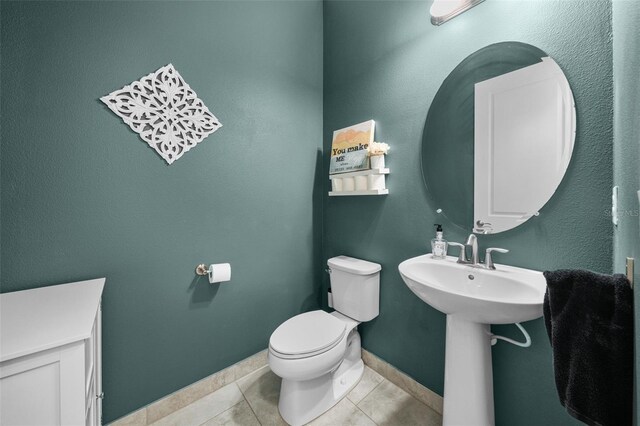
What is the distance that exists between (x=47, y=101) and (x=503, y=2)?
6.47 feet

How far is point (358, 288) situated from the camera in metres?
1.51

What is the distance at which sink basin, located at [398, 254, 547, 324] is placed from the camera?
0.77 metres

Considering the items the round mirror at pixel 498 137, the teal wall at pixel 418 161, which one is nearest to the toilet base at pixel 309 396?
the teal wall at pixel 418 161

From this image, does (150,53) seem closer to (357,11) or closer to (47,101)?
(47,101)

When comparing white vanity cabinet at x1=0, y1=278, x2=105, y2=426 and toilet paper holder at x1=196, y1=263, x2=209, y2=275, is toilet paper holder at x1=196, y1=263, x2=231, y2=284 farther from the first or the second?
white vanity cabinet at x1=0, y1=278, x2=105, y2=426

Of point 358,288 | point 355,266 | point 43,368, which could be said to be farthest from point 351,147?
point 43,368

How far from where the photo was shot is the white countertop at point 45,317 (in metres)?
0.58

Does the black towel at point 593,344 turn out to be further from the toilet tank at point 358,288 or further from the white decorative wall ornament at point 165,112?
the white decorative wall ornament at point 165,112

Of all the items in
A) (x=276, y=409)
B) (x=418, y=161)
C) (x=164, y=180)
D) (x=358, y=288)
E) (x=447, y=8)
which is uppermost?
(x=447, y=8)

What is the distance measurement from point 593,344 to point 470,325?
1.61ft

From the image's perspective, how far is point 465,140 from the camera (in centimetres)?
119

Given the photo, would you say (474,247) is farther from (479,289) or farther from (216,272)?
(216,272)

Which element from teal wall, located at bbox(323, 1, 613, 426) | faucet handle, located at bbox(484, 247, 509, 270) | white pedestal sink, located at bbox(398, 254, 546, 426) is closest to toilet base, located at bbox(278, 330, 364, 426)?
teal wall, located at bbox(323, 1, 613, 426)

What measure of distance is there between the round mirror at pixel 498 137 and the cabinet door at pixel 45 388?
148 centimetres
